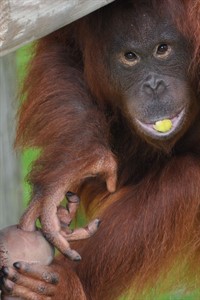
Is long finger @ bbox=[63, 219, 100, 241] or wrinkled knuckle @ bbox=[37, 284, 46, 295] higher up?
long finger @ bbox=[63, 219, 100, 241]

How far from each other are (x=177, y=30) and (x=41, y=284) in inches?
31.4

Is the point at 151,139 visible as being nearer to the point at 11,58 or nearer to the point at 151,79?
the point at 151,79

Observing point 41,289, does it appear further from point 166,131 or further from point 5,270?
point 166,131

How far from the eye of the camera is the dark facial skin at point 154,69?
283 cm

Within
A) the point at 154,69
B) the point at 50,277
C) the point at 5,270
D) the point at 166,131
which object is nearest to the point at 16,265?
the point at 5,270

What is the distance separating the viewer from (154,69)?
2857 millimetres

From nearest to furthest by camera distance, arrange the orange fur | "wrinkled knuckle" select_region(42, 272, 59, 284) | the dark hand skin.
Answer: the dark hand skin, "wrinkled knuckle" select_region(42, 272, 59, 284), the orange fur

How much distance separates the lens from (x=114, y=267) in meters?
2.98

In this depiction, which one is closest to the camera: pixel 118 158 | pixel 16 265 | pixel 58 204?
pixel 16 265

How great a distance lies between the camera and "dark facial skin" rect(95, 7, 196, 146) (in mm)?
2828

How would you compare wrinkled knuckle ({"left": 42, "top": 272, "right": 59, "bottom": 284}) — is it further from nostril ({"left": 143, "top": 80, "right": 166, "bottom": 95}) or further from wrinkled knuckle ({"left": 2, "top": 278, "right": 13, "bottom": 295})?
nostril ({"left": 143, "top": 80, "right": 166, "bottom": 95})

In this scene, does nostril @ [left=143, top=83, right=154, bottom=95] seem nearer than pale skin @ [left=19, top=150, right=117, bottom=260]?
No

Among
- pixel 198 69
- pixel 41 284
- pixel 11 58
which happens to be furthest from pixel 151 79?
pixel 11 58

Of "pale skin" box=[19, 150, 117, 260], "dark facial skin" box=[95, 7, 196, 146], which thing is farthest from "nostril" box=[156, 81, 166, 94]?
"pale skin" box=[19, 150, 117, 260]
